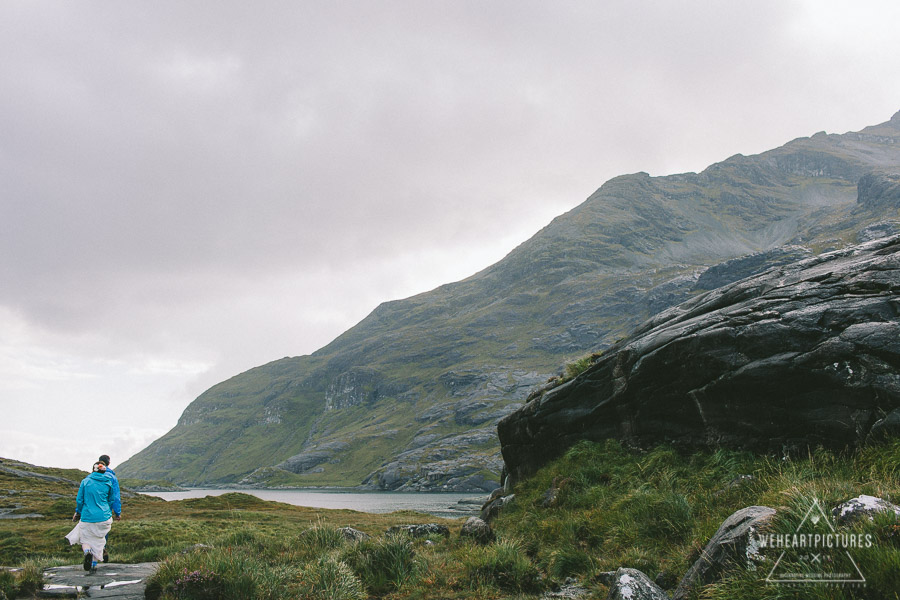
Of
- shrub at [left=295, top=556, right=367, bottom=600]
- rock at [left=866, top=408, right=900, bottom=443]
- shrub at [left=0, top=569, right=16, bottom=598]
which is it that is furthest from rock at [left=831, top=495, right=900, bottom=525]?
shrub at [left=0, top=569, right=16, bottom=598]

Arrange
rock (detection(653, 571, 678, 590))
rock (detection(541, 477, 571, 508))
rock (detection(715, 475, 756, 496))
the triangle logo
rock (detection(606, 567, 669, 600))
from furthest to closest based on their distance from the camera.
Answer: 1. rock (detection(541, 477, 571, 508))
2. rock (detection(715, 475, 756, 496))
3. rock (detection(653, 571, 678, 590))
4. rock (detection(606, 567, 669, 600))
5. the triangle logo

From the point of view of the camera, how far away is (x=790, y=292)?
1677 cm

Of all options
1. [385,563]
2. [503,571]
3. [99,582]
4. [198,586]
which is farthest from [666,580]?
[99,582]

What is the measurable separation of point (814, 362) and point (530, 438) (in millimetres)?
15516

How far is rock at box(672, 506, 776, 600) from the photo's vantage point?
23.8ft

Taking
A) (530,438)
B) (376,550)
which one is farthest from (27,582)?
(530,438)

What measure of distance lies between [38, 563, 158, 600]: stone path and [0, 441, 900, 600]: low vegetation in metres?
0.69

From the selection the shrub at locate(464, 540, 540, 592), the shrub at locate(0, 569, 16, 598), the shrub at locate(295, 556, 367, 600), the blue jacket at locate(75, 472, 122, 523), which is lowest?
the shrub at locate(464, 540, 540, 592)

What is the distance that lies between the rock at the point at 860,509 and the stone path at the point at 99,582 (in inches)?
558

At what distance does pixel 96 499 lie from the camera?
1549 cm

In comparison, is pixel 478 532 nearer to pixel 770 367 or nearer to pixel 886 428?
pixel 770 367

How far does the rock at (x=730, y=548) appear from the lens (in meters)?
7.25

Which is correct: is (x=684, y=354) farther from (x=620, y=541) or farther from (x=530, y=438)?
(x=530, y=438)

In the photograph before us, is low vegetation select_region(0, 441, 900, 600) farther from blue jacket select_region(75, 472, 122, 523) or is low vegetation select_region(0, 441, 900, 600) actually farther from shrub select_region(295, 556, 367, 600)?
blue jacket select_region(75, 472, 122, 523)
